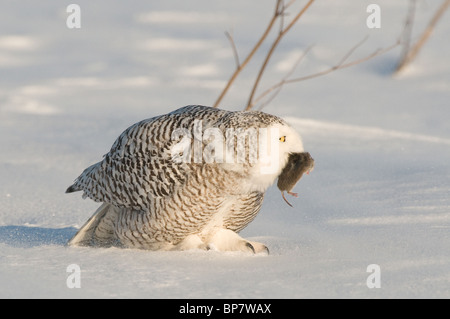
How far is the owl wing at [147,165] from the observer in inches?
146

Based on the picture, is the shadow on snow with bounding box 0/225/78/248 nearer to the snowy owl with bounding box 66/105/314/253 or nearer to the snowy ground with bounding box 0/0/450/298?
the snowy ground with bounding box 0/0/450/298

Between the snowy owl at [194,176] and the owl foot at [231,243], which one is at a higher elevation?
the snowy owl at [194,176]

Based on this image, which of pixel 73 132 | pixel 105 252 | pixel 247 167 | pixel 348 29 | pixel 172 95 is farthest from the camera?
pixel 348 29

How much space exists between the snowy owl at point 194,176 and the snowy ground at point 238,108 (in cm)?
16

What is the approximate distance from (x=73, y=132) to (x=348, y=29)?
4.79 m

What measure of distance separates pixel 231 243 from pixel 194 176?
18.4 inches

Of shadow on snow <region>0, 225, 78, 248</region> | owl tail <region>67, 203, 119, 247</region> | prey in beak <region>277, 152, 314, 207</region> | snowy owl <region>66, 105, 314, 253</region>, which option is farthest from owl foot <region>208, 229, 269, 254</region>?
shadow on snow <region>0, 225, 78, 248</region>

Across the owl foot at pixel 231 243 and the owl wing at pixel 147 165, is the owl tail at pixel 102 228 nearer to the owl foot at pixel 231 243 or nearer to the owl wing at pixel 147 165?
the owl wing at pixel 147 165

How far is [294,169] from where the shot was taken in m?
3.62

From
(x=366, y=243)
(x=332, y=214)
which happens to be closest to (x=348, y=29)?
(x=332, y=214)

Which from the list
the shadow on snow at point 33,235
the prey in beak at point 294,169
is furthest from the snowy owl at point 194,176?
the shadow on snow at point 33,235

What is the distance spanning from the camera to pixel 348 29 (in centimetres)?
1044

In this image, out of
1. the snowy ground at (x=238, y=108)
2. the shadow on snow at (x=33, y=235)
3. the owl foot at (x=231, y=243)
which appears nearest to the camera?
the snowy ground at (x=238, y=108)
